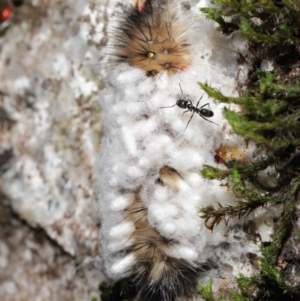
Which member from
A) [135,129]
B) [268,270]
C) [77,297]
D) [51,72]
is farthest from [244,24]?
[77,297]

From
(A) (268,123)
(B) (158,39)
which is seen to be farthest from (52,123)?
(A) (268,123)

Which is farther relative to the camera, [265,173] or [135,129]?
[135,129]

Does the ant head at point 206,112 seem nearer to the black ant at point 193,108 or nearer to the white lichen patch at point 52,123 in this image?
the black ant at point 193,108

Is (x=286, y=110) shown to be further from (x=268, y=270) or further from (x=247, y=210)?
(x=268, y=270)

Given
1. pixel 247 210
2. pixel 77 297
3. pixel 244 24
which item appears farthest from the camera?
pixel 77 297

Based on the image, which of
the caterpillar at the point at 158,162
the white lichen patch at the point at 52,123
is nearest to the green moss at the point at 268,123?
the caterpillar at the point at 158,162
